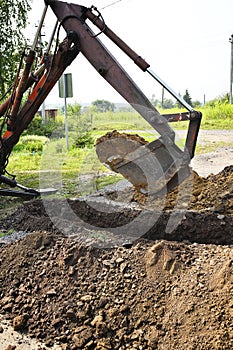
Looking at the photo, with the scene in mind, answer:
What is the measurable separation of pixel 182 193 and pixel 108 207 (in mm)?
953

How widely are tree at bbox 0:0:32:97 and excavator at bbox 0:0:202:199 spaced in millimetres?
5488

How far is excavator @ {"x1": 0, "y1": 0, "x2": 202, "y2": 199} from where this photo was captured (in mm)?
4613

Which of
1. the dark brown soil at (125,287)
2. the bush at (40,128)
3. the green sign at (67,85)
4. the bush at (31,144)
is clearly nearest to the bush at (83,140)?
the green sign at (67,85)

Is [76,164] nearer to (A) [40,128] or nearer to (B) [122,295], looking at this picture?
(A) [40,128]

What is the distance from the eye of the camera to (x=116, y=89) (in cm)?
468

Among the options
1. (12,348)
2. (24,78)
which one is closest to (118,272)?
(12,348)

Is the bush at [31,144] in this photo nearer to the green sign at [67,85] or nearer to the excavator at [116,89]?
the green sign at [67,85]

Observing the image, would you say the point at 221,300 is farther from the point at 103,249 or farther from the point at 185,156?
the point at 185,156

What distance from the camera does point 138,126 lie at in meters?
5.30

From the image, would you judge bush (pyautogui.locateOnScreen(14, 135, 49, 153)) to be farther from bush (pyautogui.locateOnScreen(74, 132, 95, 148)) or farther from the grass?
bush (pyautogui.locateOnScreen(74, 132, 95, 148))

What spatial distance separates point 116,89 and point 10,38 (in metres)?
6.96

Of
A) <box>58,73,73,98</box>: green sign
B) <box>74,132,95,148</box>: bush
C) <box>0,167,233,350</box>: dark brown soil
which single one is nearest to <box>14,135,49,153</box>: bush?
<box>74,132,95,148</box>: bush

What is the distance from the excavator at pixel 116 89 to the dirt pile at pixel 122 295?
128cm

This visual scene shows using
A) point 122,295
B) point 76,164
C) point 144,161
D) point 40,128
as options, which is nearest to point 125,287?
point 122,295
